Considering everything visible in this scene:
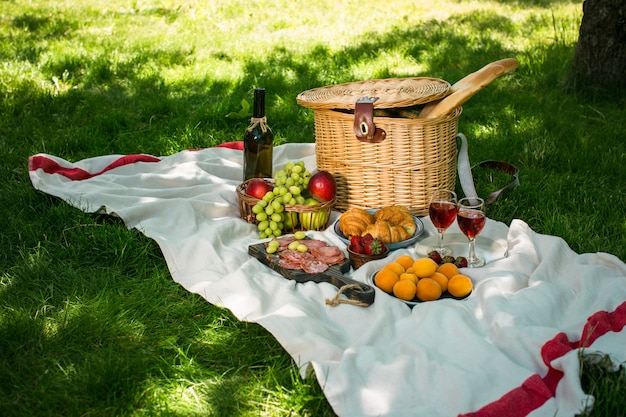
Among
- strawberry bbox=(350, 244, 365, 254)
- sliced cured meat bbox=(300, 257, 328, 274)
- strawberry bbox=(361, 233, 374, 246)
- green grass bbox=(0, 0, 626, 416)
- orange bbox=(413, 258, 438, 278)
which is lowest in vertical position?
green grass bbox=(0, 0, 626, 416)

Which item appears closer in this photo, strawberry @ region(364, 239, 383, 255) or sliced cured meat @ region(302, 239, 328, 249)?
strawberry @ region(364, 239, 383, 255)

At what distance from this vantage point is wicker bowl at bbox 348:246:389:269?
2982 mm

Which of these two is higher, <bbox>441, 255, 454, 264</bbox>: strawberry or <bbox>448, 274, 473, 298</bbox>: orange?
<bbox>448, 274, 473, 298</bbox>: orange

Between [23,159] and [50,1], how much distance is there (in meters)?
5.82

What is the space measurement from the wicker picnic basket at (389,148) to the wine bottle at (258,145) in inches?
9.4

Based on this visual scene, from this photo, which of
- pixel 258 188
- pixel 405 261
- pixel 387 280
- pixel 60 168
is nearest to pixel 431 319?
pixel 387 280

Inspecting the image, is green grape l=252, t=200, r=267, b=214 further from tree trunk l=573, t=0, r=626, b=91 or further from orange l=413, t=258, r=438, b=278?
tree trunk l=573, t=0, r=626, b=91

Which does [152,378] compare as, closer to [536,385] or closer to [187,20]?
[536,385]

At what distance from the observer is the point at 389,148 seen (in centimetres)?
350

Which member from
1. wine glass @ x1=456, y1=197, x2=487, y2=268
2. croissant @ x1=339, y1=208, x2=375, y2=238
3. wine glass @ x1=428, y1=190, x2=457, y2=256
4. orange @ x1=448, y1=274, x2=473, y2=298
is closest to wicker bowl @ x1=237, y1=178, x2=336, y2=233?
croissant @ x1=339, y1=208, x2=375, y2=238

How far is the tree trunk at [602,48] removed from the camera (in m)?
5.21

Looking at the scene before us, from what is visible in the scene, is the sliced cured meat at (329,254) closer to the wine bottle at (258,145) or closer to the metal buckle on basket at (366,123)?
the metal buckle on basket at (366,123)

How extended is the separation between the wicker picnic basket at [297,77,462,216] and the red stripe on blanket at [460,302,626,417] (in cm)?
135

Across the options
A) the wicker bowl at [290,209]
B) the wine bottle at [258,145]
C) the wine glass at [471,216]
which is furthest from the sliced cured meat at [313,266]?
the wine bottle at [258,145]
